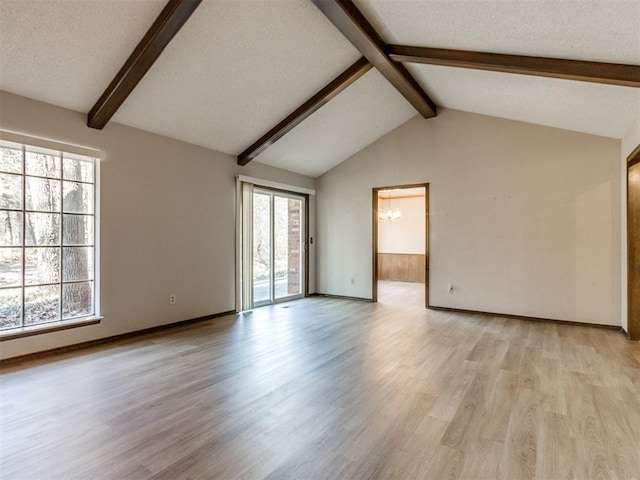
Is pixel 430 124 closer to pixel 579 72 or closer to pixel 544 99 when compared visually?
pixel 544 99

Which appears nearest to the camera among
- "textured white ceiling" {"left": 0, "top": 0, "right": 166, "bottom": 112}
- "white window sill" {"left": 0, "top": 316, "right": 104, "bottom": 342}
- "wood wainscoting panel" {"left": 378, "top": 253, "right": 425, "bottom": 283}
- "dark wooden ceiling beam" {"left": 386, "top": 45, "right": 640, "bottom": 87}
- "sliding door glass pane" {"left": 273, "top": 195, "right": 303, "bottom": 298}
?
"textured white ceiling" {"left": 0, "top": 0, "right": 166, "bottom": 112}

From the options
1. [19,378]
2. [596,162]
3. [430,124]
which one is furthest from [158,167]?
[596,162]

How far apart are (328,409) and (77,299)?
10.2 feet

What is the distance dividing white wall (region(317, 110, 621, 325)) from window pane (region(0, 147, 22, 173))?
15.9ft

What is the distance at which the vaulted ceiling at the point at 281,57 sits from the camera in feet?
8.30

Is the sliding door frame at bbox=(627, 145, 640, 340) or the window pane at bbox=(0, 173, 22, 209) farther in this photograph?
the sliding door frame at bbox=(627, 145, 640, 340)

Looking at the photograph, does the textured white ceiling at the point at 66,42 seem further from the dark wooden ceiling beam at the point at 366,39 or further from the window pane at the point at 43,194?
the dark wooden ceiling beam at the point at 366,39

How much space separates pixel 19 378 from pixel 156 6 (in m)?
3.23

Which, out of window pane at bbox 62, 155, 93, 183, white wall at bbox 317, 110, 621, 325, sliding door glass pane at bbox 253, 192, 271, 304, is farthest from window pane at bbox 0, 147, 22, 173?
white wall at bbox 317, 110, 621, 325

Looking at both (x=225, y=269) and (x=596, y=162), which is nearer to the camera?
(x=596, y=162)

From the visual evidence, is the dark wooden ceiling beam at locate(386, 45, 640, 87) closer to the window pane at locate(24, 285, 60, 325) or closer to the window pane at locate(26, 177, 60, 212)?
the window pane at locate(26, 177, 60, 212)

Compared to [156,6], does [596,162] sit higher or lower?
lower

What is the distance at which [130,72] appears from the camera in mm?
3033

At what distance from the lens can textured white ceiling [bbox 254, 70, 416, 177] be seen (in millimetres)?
4752
